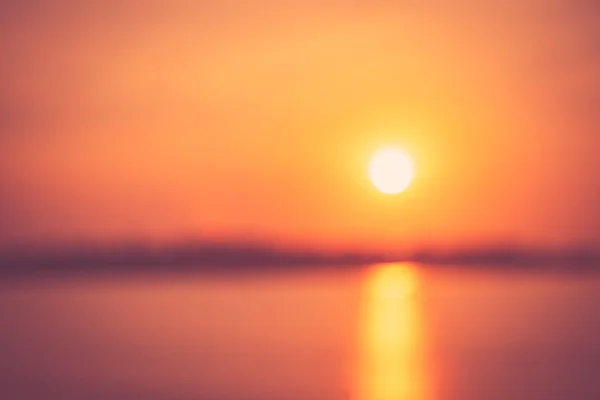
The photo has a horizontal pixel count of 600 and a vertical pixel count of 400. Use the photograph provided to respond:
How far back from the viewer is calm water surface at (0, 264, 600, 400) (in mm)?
7688

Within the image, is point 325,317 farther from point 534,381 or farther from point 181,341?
point 534,381

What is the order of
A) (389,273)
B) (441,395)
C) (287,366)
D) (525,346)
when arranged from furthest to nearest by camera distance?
(389,273) < (525,346) < (287,366) < (441,395)

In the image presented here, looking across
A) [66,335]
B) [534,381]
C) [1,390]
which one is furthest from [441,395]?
[66,335]

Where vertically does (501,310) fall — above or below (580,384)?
above

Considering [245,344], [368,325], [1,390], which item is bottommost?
[1,390]

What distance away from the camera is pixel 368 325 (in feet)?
36.9

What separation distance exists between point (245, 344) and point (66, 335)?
1.95 meters

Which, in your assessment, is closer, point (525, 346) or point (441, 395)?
point (441, 395)

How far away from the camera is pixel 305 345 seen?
9883 mm

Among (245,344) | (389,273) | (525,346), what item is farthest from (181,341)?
(389,273)

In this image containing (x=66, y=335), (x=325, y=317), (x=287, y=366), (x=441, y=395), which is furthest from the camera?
(x=325, y=317)

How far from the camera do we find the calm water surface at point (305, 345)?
303 inches

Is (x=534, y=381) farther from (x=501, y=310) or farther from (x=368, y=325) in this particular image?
(x=501, y=310)

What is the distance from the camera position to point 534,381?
26.1ft
